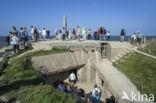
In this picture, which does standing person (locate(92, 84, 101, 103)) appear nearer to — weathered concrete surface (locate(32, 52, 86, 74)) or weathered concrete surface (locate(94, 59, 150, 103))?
weathered concrete surface (locate(94, 59, 150, 103))

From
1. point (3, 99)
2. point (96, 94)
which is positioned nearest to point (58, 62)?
point (96, 94)

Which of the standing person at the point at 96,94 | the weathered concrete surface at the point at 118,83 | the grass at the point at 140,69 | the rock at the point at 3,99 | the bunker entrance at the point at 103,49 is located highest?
the bunker entrance at the point at 103,49

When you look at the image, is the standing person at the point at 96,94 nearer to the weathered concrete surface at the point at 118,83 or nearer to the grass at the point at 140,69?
the weathered concrete surface at the point at 118,83

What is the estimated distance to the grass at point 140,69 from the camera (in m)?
8.07

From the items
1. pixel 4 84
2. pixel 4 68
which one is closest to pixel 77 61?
pixel 4 68

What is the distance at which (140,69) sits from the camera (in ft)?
32.9

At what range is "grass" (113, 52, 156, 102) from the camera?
Answer: 8.07 meters

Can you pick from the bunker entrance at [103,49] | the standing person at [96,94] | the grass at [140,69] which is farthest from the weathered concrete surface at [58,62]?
the grass at [140,69]

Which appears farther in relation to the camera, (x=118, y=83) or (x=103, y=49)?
(x=103, y=49)

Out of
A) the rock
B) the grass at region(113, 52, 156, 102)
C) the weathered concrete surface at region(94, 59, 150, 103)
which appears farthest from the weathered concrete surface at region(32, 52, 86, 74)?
the rock

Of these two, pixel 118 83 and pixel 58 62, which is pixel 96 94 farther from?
pixel 58 62

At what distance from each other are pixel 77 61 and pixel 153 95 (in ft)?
26.8

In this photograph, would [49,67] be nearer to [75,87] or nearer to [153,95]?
[75,87]

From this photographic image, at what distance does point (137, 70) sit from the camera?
9.98 m
